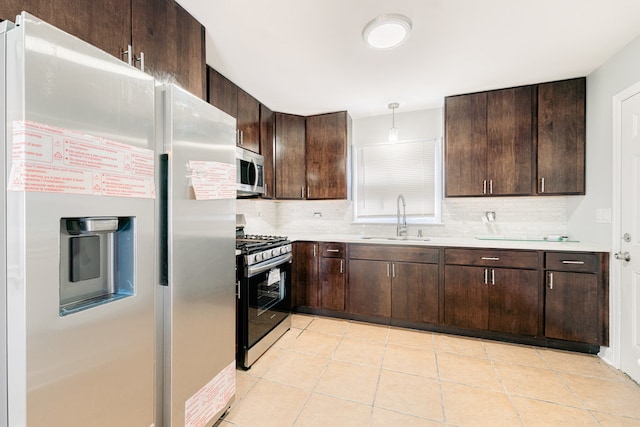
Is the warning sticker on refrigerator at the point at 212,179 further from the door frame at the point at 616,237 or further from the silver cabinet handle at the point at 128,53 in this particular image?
the door frame at the point at 616,237

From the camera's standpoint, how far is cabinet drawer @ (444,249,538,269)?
2424mm

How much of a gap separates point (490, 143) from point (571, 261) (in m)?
1.27

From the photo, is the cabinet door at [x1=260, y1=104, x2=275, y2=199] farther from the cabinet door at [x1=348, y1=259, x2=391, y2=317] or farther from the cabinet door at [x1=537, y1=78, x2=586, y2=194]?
the cabinet door at [x1=537, y1=78, x2=586, y2=194]

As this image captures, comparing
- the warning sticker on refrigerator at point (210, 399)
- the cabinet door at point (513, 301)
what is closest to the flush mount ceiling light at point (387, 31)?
the cabinet door at point (513, 301)

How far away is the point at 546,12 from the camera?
165cm

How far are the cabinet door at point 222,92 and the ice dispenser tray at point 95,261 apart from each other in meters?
1.64

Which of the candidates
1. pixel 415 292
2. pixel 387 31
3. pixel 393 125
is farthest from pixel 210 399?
pixel 393 125

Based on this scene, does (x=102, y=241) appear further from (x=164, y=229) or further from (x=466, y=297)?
(x=466, y=297)

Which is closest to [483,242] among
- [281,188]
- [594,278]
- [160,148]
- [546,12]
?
[594,278]

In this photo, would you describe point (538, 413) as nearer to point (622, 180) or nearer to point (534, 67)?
point (622, 180)

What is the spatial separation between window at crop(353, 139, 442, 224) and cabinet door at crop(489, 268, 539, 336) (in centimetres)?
97

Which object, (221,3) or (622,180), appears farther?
(622,180)

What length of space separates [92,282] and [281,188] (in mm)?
2449

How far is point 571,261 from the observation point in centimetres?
231
